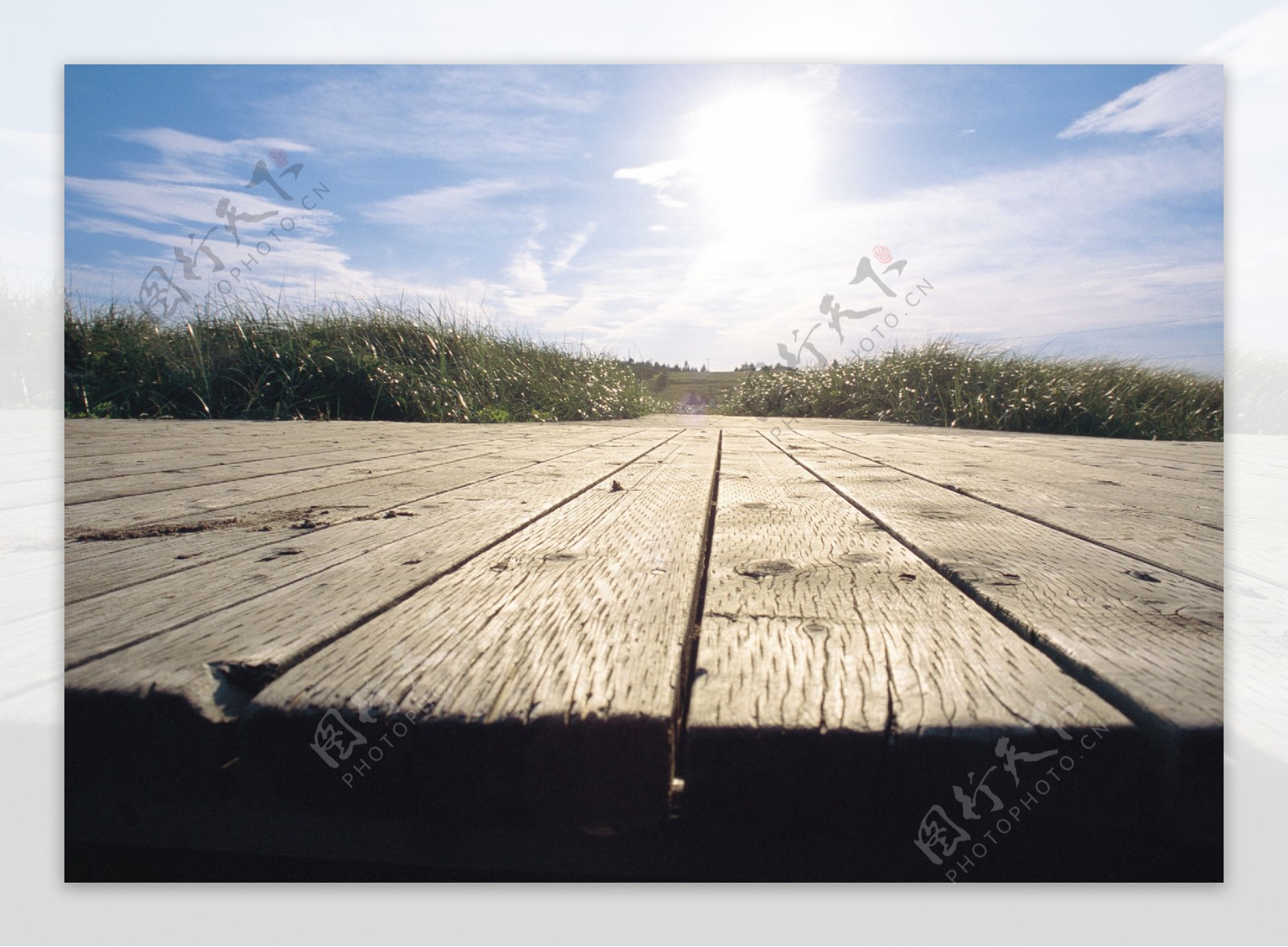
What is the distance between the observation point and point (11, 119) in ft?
6.28

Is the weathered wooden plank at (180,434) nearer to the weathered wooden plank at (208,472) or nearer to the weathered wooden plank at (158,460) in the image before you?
the weathered wooden plank at (158,460)

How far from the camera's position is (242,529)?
148cm

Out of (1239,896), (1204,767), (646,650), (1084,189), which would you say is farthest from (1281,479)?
(646,650)

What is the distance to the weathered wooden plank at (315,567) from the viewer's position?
879 mm

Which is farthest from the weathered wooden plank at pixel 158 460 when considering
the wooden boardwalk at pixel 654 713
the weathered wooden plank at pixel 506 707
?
the weathered wooden plank at pixel 506 707

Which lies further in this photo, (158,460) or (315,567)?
(158,460)

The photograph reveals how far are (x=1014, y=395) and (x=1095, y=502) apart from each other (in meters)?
6.50

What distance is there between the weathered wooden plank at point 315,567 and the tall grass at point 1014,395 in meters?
6.93

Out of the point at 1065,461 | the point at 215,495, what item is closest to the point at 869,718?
the point at 215,495

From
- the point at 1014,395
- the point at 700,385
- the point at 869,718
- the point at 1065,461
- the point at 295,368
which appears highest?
the point at 700,385

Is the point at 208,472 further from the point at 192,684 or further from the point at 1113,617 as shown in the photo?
the point at 1113,617

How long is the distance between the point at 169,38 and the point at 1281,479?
3.92m

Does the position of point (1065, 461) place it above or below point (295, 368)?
below

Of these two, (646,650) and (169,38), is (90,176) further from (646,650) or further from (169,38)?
(646,650)
